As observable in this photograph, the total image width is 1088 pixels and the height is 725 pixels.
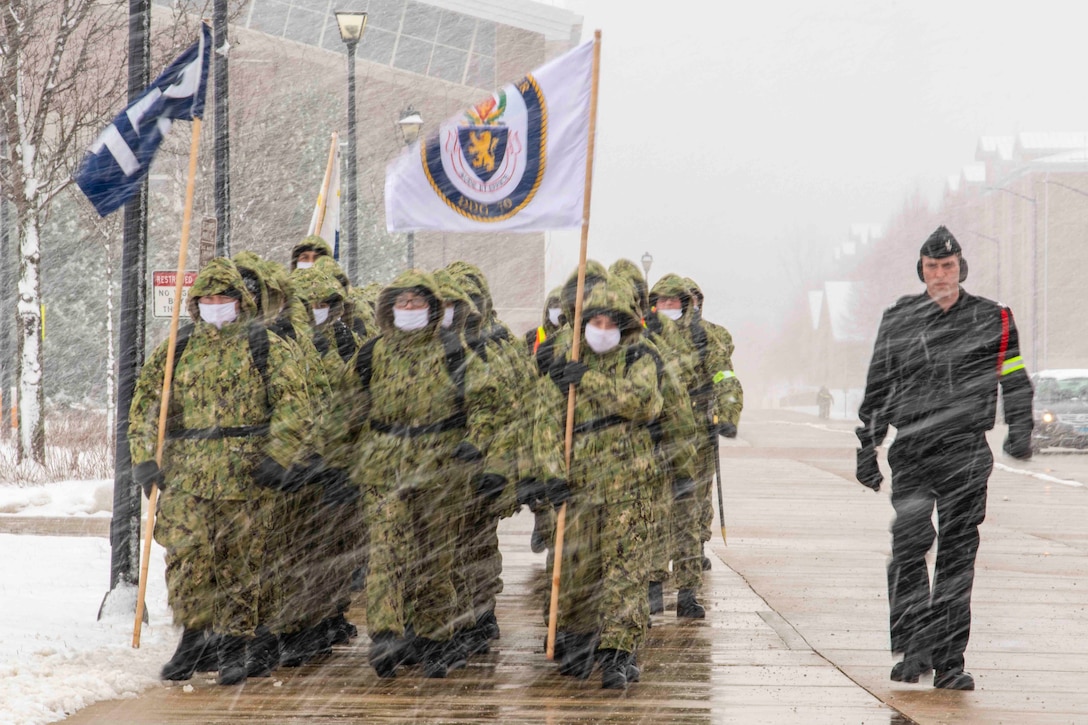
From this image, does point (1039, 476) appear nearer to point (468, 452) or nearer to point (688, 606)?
point (688, 606)

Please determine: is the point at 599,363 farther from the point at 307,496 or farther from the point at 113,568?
the point at 113,568

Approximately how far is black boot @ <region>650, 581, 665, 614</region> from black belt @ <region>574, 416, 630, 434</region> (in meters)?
2.40

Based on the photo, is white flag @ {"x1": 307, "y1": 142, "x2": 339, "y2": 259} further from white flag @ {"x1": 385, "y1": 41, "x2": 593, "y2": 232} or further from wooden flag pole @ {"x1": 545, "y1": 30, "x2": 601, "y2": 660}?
wooden flag pole @ {"x1": 545, "y1": 30, "x2": 601, "y2": 660}

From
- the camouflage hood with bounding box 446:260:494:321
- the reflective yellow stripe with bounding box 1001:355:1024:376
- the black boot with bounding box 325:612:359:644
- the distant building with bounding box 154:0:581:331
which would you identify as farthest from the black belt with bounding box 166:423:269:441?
the distant building with bounding box 154:0:581:331

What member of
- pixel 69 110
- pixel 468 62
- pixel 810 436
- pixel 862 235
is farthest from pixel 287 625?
pixel 862 235

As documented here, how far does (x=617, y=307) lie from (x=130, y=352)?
10.7ft

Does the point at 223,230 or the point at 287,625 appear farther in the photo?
the point at 223,230

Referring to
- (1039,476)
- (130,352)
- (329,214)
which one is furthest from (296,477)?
(1039,476)

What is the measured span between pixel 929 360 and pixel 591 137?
7.49 feet

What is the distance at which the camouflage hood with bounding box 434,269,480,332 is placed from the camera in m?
7.63

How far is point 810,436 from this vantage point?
126 feet

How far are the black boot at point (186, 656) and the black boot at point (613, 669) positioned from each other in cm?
193

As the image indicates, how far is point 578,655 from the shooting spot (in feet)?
24.3

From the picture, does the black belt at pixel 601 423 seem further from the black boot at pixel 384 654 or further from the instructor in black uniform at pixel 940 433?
the black boot at pixel 384 654
